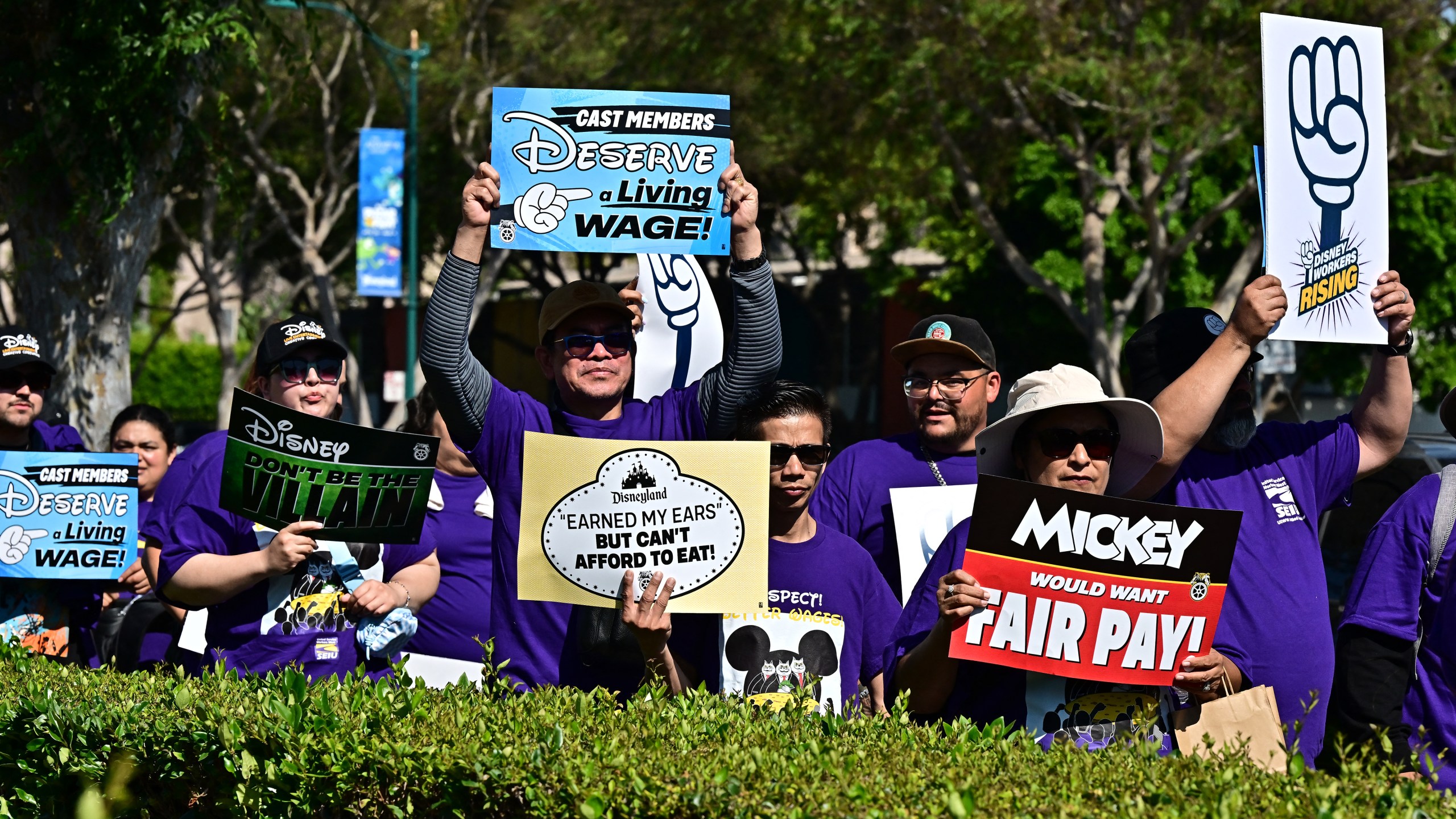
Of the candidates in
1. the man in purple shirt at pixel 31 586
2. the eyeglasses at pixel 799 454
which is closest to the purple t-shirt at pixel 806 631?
the eyeglasses at pixel 799 454

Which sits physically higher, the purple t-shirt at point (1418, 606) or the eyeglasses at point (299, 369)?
the eyeglasses at point (299, 369)

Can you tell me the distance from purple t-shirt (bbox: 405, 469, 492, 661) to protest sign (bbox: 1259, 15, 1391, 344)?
2794 millimetres

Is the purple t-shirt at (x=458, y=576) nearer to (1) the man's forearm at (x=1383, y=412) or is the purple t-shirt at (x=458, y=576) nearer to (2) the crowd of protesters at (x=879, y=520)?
(2) the crowd of protesters at (x=879, y=520)

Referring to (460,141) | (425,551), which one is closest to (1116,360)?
(460,141)

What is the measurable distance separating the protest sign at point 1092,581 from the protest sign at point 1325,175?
2.94ft

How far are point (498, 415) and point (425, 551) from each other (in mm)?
986

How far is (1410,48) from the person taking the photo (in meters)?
16.2

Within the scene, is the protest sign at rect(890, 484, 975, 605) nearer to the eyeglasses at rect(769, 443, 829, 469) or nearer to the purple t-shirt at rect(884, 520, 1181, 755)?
the eyeglasses at rect(769, 443, 829, 469)

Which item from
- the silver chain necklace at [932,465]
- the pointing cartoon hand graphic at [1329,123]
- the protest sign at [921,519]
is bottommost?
the protest sign at [921,519]

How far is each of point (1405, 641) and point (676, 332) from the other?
359cm

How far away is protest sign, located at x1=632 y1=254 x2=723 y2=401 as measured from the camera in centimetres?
649

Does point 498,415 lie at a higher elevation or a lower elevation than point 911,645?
higher

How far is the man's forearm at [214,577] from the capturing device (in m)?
4.24

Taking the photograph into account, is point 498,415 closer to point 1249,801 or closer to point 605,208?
point 605,208
